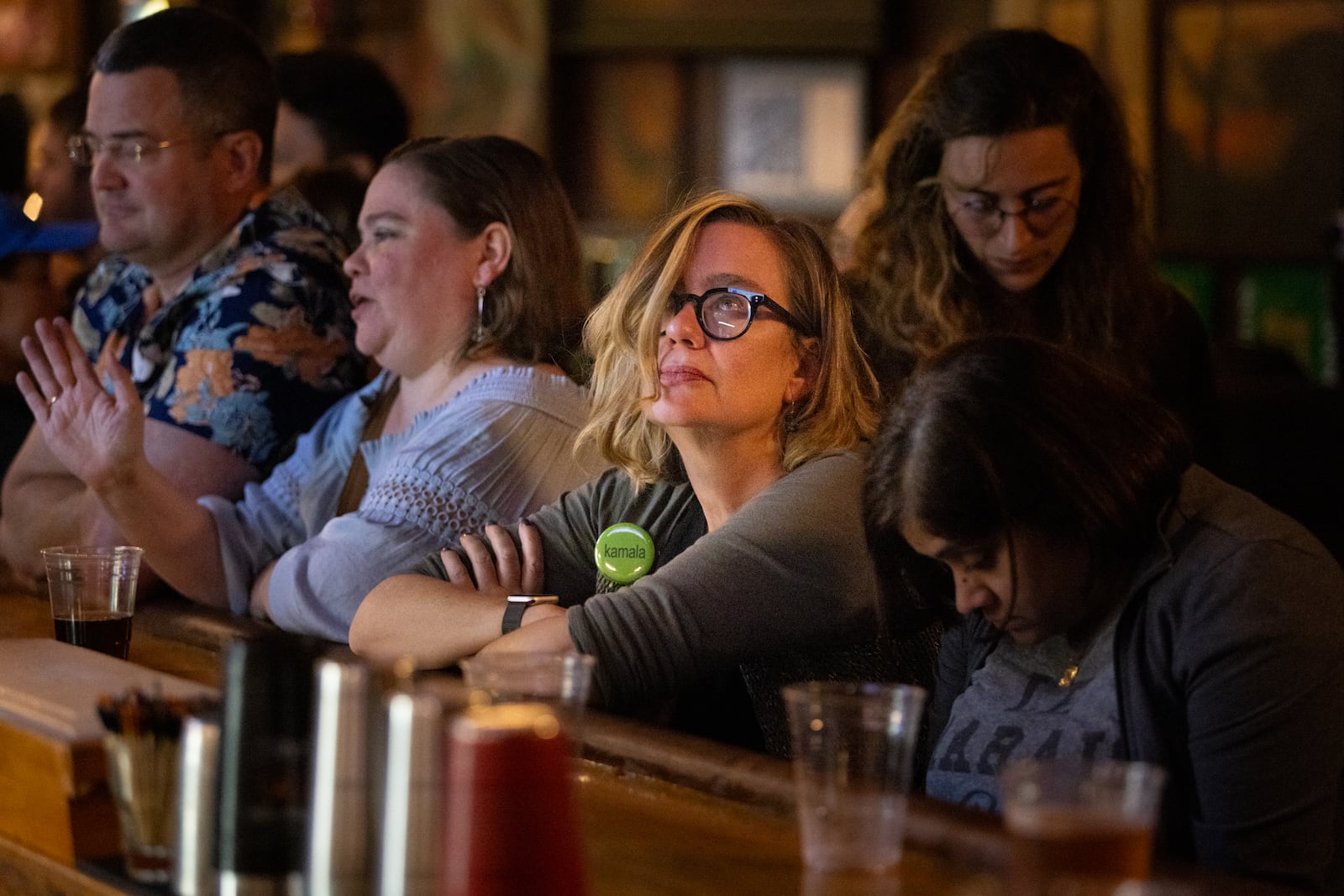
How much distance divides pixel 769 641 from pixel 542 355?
30.7 inches

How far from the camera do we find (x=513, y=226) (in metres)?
2.43

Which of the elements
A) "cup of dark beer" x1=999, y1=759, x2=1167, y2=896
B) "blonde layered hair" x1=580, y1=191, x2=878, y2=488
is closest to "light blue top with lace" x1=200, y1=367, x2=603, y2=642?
"blonde layered hair" x1=580, y1=191, x2=878, y2=488

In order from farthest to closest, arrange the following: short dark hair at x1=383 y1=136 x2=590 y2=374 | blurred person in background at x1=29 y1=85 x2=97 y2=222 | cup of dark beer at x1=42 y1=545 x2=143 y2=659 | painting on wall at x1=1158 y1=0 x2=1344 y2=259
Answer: painting on wall at x1=1158 y1=0 x2=1344 y2=259, blurred person in background at x1=29 y1=85 x2=97 y2=222, short dark hair at x1=383 y1=136 x2=590 y2=374, cup of dark beer at x1=42 y1=545 x2=143 y2=659

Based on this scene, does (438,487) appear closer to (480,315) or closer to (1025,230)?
(480,315)

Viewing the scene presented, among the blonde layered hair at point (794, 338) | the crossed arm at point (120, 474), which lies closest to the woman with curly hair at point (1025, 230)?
the blonde layered hair at point (794, 338)

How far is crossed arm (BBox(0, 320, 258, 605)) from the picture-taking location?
2.32m

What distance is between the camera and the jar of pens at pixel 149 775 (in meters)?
1.22

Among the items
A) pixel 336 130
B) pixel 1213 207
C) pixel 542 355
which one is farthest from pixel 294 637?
pixel 1213 207

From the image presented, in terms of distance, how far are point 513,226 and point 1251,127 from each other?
5.59 meters

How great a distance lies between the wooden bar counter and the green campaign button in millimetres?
390

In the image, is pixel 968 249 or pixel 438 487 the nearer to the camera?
pixel 438 487

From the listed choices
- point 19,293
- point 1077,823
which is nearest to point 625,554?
point 1077,823

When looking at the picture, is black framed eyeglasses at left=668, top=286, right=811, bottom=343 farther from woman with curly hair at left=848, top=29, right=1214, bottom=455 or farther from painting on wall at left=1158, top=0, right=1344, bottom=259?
painting on wall at left=1158, top=0, right=1344, bottom=259

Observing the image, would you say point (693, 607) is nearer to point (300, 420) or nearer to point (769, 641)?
point (769, 641)
